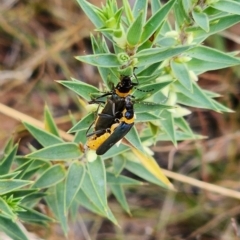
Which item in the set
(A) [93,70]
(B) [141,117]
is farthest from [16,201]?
(A) [93,70]

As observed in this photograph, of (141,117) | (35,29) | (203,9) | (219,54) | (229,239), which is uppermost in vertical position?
(35,29)

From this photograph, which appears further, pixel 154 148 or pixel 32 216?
pixel 154 148

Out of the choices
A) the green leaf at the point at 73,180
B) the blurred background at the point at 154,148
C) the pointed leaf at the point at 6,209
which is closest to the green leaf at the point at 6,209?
the pointed leaf at the point at 6,209

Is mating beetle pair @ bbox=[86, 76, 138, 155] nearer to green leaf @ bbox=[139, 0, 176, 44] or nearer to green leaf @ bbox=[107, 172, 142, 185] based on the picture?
green leaf @ bbox=[139, 0, 176, 44]

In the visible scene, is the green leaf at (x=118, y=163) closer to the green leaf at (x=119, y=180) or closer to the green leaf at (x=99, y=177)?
the green leaf at (x=119, y=180)

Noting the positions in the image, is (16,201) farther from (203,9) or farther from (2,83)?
(2,83)

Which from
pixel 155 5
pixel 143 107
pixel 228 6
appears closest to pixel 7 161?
pixel 143 107

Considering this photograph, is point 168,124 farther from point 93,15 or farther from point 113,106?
point 93,15
